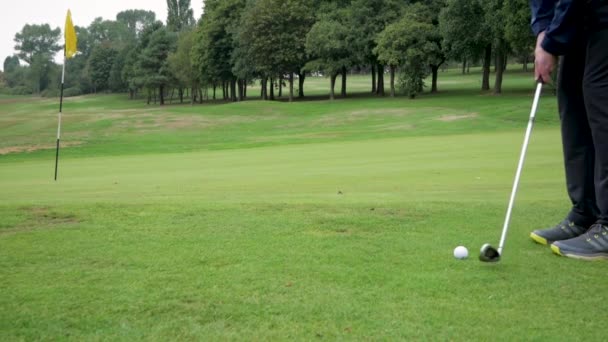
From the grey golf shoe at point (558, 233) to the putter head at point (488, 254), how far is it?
1020mm

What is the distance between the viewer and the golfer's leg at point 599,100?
13.8 feet

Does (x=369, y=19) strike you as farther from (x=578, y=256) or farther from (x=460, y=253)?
(x=460, y=253)

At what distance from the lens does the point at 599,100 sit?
14.0 ft

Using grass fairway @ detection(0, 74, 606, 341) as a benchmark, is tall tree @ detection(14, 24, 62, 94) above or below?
above

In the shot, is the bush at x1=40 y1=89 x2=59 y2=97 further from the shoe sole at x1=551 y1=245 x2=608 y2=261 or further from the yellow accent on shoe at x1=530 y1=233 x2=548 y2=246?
the shoe sole at x1=551 y1=245 x2=608 y2=261

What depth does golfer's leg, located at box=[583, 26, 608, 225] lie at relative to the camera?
4202 mm

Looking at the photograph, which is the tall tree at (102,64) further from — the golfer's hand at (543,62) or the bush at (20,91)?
the golfer's hand at (543,62)

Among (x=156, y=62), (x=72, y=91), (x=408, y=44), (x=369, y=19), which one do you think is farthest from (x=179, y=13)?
(x=408, y=44)

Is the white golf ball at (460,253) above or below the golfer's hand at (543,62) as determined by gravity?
below

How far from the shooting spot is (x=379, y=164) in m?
14.7

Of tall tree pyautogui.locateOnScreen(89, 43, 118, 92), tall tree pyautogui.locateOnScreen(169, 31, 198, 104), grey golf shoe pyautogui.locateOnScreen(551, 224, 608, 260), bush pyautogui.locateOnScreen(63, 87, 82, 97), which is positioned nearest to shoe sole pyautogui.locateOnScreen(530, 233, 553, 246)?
grey golf shoe pyautogui.locateOnScreen(551, 224, 608, 260)

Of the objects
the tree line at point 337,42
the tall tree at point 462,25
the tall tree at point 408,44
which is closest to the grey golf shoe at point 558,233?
the tree line at point 337,42

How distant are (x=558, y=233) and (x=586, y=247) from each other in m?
0.43

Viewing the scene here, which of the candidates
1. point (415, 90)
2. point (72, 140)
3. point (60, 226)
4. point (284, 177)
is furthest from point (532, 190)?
point (415, 90)
